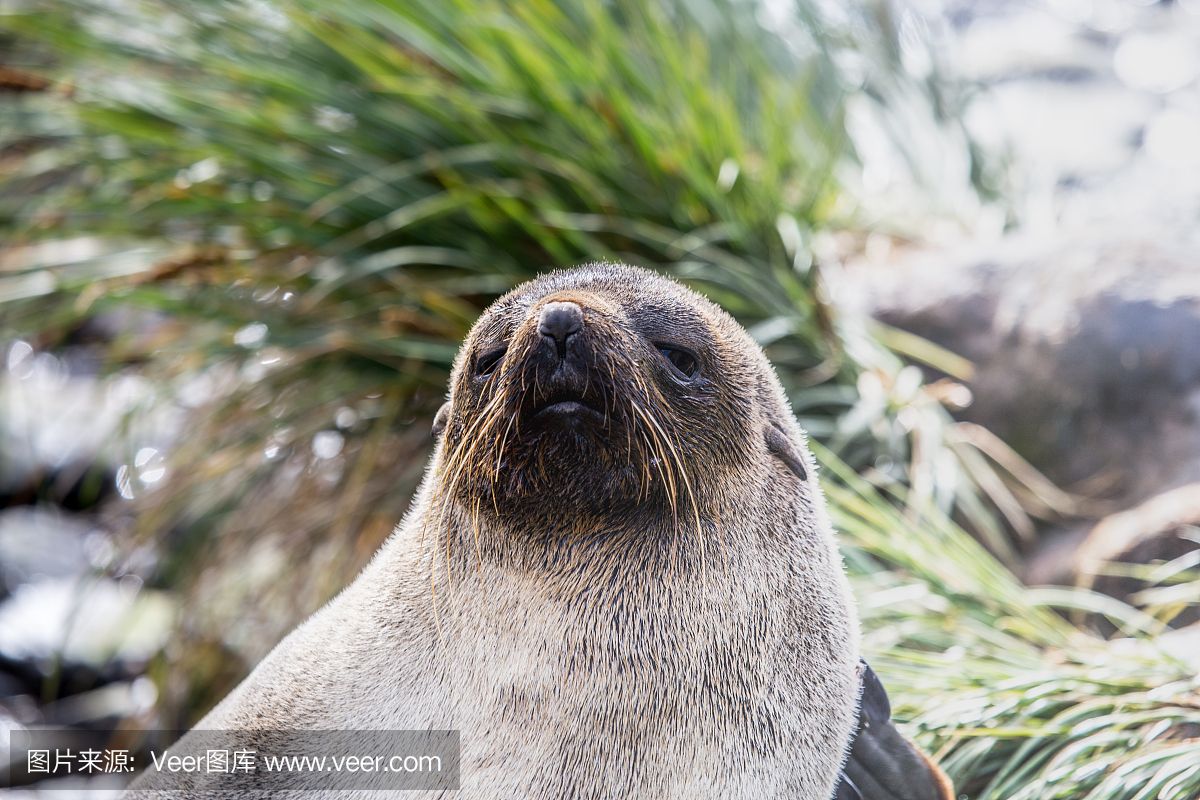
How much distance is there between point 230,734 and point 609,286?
109 centimetres

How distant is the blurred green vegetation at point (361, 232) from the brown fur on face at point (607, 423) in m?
1.41

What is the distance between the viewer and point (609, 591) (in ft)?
5.89

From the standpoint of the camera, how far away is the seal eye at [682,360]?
6.19 ft

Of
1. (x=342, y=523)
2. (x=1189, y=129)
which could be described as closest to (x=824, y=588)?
(x=342, y=523)

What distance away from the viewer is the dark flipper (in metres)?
1.95

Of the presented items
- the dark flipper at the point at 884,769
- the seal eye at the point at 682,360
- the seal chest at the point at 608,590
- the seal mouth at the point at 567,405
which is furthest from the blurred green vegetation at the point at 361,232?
the seal mouth at the point at 567,405

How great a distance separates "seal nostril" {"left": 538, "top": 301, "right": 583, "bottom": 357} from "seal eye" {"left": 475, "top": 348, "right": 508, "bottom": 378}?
0.18 meters

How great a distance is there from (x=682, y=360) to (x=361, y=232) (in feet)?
6.29

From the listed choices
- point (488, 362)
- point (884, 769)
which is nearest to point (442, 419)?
point (488, 362)

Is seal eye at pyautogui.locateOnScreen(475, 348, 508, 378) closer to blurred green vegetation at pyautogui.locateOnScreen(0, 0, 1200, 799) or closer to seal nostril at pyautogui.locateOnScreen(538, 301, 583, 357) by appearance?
seal nostril at pyautogui.locateOnScreen(538, 301, 583, 357)

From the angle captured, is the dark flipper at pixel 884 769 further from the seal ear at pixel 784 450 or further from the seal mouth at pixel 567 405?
the seal mouth at pixel 567 405

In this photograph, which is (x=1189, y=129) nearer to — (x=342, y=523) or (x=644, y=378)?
(x=342, y=523)

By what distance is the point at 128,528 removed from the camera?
151 inches

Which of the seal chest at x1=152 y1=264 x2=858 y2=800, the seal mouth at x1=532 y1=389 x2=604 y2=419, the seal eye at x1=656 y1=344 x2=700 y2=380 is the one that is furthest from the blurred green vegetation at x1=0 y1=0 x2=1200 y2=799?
the seal mouth at x1=532 y1=389 x2=604 y2=419
